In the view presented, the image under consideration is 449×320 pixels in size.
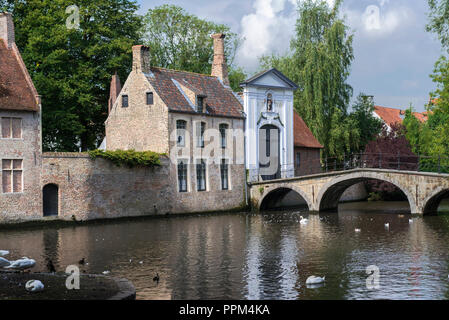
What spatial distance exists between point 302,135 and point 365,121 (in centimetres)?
742

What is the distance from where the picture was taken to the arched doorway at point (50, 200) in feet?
86.3

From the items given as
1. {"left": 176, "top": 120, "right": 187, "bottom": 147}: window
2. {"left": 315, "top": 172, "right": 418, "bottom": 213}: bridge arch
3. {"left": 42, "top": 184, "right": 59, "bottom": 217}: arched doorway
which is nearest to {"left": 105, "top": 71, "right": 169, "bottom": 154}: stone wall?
{"left": 176, "top": 120, "right": 187, "bottom": 147}: window

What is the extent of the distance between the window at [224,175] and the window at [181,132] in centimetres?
312

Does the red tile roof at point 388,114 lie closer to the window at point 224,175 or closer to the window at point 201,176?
the window at point 224,175

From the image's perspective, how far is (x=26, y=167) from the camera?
84.1ft

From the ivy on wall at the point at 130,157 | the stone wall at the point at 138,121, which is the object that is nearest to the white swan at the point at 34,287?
the ivy on wall at the point at 130,157

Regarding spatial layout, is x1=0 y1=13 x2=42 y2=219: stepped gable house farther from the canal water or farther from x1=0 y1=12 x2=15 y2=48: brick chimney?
the canal water

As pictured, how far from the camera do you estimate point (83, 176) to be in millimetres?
27094

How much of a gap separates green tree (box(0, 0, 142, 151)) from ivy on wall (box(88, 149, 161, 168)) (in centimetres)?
477

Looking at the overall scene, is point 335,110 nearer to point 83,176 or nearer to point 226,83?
point 226,83

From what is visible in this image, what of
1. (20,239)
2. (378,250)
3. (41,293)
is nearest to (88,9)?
(20,239)

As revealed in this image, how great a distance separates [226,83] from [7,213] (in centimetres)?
1586

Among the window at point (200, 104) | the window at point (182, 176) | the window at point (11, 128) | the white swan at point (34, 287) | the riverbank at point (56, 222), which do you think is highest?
the window at point (200, 104)

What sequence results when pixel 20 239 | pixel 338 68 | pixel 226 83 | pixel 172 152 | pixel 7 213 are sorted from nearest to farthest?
1. pixel 20 239
2. pixel 7 213
3. pixel 172 152
4. pixel 226 83
5. pixel 338 68
